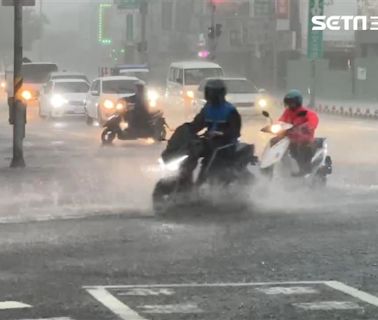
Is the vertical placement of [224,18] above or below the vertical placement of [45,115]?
above

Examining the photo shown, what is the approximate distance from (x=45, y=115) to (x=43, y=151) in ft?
50.8

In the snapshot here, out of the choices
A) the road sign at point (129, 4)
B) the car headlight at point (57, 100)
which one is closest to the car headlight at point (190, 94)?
the car headlight at point (57, 100)

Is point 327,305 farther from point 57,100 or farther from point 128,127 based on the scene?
point 57,100

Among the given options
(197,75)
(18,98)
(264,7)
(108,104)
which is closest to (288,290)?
(18,98)

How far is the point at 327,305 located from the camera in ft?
23.5

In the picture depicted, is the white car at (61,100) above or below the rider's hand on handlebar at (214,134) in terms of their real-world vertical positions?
below

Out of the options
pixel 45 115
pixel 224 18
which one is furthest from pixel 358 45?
pixel 45 115

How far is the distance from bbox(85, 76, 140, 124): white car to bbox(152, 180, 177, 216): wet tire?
61.3ft

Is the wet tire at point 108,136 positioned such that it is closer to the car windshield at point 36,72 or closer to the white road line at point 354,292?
the white road line at point 354,292

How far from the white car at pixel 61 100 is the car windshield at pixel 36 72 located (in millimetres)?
7338

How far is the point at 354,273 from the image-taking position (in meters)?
8.49

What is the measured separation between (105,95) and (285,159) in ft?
59.6

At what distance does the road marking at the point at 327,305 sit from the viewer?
7.07m

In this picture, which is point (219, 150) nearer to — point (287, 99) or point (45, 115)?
point (287, 99)
